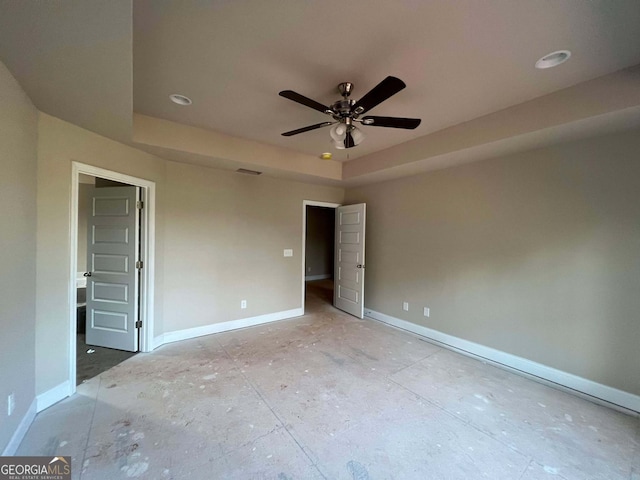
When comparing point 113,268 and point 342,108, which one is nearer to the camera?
point 342,108

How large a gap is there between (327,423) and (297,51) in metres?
2.78

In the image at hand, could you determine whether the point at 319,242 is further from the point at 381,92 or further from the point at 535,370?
the point at 381,92

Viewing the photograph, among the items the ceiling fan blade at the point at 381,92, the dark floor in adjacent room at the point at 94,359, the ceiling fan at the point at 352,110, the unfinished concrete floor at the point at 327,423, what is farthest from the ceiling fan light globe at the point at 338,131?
the dark floor in adjacent room at the point at 94,359

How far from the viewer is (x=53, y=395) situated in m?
2.22

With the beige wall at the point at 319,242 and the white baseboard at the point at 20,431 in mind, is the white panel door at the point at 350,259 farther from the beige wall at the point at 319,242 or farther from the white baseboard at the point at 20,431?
the white baseboard at the point at 20,431

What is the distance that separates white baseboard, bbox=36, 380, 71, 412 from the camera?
2134 millimetres

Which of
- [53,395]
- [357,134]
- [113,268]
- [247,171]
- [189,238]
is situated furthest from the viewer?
[247,171]

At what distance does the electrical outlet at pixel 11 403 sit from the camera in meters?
1.66

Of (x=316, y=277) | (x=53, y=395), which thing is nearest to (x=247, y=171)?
(x=53, y=395)

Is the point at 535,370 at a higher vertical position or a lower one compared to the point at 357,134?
lower

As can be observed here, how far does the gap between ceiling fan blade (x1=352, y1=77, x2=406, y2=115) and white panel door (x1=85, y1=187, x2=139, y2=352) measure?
2854 millimetres

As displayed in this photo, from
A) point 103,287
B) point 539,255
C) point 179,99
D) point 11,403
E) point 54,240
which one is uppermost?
point 179,99

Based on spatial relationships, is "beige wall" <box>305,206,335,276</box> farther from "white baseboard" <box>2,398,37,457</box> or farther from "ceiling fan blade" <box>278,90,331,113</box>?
"white baseboard" <box>2,398,37,457</box>

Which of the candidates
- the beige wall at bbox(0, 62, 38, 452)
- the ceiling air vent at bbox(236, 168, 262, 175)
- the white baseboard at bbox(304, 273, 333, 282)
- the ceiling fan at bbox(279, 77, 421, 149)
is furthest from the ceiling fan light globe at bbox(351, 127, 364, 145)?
the white baseboard at bbox(304, 273, 333, 282)
